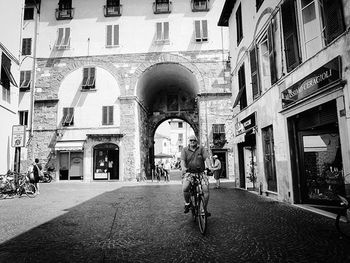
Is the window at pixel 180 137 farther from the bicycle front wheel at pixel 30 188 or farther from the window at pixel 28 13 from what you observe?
the bicycle front wheel at pixel 30 188

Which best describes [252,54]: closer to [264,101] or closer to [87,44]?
[264,101]

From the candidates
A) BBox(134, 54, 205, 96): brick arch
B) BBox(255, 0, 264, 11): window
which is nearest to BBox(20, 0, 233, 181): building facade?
BBox(134, 54, 205, 96): brick arch

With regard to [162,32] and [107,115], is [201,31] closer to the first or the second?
[162,32]

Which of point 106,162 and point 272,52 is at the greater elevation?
point 272,52

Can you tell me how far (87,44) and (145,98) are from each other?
274 inches

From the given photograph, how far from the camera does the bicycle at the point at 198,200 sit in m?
4.89

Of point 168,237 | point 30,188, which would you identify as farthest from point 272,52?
point 30,188

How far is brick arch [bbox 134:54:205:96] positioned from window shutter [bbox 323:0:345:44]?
1650cm

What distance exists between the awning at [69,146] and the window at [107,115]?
2.52 m

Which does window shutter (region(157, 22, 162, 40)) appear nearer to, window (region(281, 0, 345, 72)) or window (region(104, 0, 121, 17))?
window (region(104, 0, 121, 17))

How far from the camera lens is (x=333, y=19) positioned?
20.7 ft

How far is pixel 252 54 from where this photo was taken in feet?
38.7

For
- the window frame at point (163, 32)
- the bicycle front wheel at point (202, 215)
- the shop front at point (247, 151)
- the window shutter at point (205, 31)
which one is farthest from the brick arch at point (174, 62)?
the bicycle front wheel at point (202, 215)

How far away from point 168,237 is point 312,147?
5.70 meters
